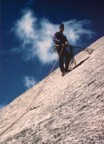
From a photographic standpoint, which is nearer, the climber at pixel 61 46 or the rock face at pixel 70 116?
the rock face at pixel 70 116

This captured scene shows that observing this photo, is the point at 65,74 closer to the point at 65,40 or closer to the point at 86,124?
the point at 65,40

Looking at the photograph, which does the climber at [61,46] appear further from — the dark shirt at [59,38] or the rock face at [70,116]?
the rock face at [70,116]

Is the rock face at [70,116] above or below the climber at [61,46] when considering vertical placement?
below

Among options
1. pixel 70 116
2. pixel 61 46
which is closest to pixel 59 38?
pixel 61 46

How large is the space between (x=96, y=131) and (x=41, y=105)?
4.01 m

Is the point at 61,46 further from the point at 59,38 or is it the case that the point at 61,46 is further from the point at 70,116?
the point at 70,116

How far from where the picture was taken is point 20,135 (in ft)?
24.7

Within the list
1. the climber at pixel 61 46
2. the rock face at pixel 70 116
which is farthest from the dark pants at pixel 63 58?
the rock face at pixel 70 116

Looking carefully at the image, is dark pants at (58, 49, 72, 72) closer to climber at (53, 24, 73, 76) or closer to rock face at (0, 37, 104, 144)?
climber at (53, 24, 73, 76)

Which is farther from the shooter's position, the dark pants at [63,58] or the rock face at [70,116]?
the dark pants at [63,58]

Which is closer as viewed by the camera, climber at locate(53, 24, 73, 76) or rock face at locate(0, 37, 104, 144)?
rock face at locate(0, 37, 104, 144)

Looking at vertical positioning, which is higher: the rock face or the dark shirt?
the dark shirt

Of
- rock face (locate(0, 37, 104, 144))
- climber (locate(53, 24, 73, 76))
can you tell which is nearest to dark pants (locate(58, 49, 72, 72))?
climber (locate(53, 24, 73, 76))

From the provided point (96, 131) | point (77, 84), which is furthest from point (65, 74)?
point (96, 131)
